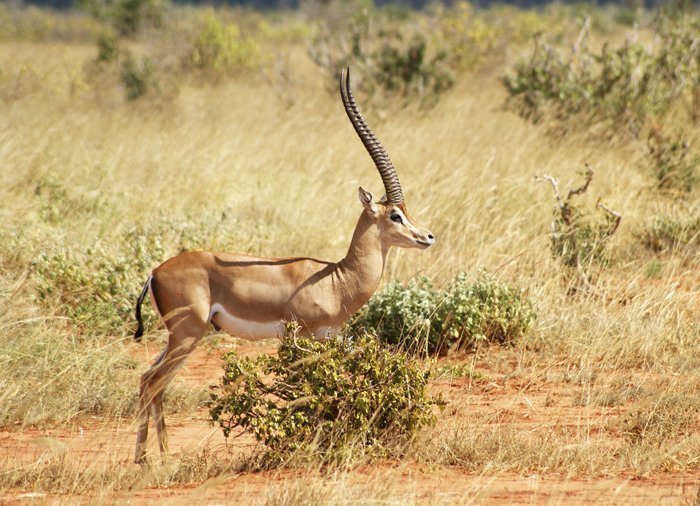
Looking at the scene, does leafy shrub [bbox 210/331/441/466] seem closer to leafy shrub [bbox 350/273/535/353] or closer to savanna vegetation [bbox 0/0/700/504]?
savanna vegetation [bbox 0/0/700/504]

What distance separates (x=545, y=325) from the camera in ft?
23.6

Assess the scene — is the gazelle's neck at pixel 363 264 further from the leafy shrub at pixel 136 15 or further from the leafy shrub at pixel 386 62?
the leafy shrub at pixel 136 15

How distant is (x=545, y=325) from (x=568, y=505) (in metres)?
3.01

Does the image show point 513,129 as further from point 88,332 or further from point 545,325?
point 88,332

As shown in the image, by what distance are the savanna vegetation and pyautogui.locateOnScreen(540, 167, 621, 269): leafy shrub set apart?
28 mm

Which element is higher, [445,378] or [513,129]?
[513,129]

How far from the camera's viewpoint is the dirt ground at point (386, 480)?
4.29 metres

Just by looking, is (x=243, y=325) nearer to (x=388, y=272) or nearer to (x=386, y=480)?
(x=386, y=480)

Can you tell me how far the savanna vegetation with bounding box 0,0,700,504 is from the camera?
4.87 m

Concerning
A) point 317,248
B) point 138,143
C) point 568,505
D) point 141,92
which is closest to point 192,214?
point 317,248

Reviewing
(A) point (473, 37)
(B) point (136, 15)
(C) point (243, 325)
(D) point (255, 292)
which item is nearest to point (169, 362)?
(C) point (243, 325)

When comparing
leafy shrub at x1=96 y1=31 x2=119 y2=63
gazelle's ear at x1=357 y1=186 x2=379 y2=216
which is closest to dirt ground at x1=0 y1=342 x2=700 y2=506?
gazelle's ear at x1=357 y1=186 x2=379 y2=216

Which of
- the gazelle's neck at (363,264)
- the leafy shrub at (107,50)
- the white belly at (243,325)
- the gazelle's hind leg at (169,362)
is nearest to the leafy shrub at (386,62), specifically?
the leafy shrub at (107,50)

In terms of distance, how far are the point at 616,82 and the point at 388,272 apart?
5.88 metres
